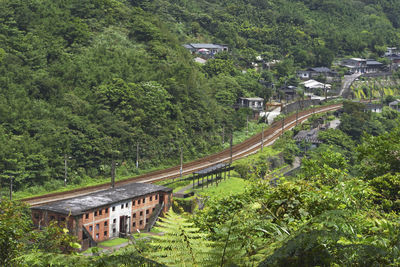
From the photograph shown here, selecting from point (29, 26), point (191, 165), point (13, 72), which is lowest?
point (191, 165)

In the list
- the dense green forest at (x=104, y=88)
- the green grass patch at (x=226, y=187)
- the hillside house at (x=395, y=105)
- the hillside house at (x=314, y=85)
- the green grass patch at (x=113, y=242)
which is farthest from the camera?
the hillside house at (x=314, y=85)

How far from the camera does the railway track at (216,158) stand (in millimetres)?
29763

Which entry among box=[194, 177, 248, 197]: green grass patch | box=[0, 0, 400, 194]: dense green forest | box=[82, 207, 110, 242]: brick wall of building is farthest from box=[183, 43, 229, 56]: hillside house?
box=[82, 207, 110, 242]: brick wall of building

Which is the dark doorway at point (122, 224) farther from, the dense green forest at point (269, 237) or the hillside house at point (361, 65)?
the hillside house at point (361, 65)

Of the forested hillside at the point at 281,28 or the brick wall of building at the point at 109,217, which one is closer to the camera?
the brick wall of building at the point at 109,217

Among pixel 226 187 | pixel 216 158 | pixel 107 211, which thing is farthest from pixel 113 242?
pixel 216 158

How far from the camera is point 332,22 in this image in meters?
88.8

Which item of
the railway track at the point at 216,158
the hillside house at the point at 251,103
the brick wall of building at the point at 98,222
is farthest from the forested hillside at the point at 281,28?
the brick wall of building at the point at 98,222

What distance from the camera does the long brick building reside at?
23609mm

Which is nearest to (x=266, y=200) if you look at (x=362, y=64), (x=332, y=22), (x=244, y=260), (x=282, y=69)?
(x=244, y=260)

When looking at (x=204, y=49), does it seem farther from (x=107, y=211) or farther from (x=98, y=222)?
(x=98, y=222)

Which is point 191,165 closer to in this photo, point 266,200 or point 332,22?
point 266,200

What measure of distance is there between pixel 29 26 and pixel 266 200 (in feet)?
138

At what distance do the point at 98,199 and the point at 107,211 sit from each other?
827 millimetres
